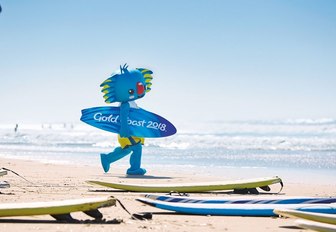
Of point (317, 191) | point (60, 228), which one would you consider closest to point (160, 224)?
point (60, 228)

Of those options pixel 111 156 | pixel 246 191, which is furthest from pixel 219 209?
pixel 111 156

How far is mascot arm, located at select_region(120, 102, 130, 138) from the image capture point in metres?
11.8

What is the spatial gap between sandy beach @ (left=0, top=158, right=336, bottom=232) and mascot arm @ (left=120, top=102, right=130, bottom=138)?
0.96m

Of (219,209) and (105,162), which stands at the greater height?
(105,162)

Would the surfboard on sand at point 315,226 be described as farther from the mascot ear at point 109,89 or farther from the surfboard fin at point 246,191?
the mascot ear at point 109,89

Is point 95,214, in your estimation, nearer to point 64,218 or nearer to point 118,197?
point 64,218

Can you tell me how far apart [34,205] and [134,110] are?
677 cm

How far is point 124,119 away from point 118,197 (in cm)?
432

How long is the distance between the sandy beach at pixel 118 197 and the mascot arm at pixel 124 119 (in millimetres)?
959

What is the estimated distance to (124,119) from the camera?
11.8 metres

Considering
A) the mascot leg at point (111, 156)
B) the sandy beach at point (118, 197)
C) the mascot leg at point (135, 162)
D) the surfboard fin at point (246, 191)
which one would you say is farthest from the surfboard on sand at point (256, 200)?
the mascot leg at point (111, 156)

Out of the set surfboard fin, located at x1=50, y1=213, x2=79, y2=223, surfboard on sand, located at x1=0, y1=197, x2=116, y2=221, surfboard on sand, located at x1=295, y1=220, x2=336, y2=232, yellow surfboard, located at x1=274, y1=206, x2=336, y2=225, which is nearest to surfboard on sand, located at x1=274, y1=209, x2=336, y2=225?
yellow surfboard, located at x1=274, y1=206, x2=336, y2=225

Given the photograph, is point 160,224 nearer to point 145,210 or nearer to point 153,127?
point 145,210

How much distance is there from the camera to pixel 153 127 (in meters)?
12.1
